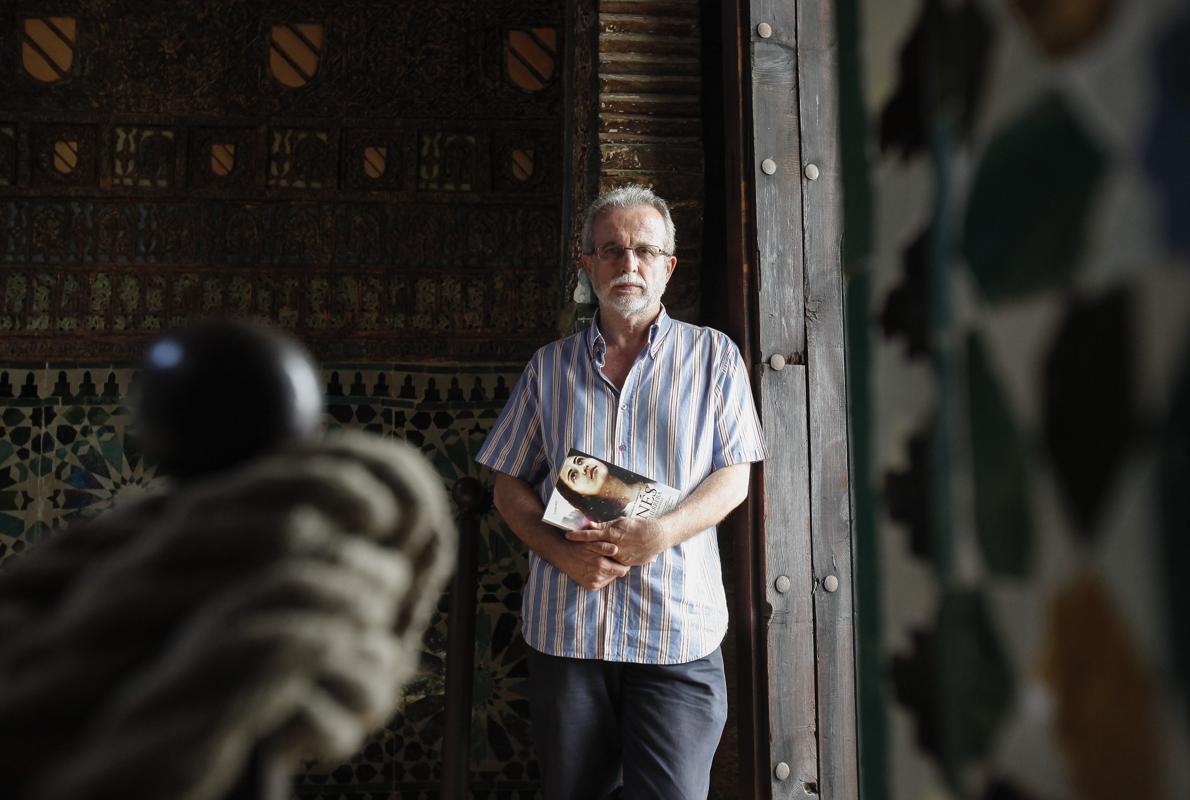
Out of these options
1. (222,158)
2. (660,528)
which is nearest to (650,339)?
(660,528)

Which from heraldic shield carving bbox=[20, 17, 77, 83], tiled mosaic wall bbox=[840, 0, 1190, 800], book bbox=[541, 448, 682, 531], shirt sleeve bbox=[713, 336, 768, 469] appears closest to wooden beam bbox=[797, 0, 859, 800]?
shirt sleeve bbox=[713, 336, 768, 469]

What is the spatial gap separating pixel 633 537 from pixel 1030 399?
1715mm

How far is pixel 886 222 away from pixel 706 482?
174cm

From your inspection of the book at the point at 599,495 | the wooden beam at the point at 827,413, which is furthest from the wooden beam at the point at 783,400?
the book at the point at 599,495

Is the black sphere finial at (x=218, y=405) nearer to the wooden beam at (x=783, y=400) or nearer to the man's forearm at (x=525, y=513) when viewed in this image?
the man's forearm at (x=525, y=513)

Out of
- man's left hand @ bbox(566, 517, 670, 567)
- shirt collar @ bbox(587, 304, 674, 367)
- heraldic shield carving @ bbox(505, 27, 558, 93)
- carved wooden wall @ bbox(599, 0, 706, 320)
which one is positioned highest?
heraldic shield carving @ bbox(505, 27, 558, 93)

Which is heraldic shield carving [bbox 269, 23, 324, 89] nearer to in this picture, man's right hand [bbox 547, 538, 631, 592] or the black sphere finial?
man's right hand [bbox 547, 538, 631, 592]

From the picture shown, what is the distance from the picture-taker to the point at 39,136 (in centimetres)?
403

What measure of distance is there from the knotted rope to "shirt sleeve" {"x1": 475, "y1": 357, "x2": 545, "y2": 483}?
74.1 inches

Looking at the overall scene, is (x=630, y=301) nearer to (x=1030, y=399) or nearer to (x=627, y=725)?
(x=627, y=725)

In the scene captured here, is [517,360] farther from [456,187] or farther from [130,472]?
[130,472]

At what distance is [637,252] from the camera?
225 centimetres

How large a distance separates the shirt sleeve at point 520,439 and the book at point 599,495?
0.23 metres

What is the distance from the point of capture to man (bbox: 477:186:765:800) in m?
1.98
